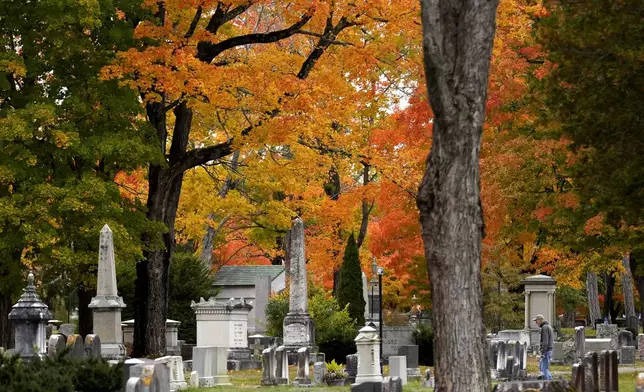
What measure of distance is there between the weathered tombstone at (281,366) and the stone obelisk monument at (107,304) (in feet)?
15.9

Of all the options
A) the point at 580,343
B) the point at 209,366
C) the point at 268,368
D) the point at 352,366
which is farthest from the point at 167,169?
the point at 580,343

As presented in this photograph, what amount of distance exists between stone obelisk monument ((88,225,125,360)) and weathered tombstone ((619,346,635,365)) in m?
18.8

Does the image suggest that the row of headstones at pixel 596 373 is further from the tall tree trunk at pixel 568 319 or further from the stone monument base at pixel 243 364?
the tall tree trunk at pixel 568 319

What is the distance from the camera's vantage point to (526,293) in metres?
38.7

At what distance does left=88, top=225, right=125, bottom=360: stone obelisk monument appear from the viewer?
23.4 metres

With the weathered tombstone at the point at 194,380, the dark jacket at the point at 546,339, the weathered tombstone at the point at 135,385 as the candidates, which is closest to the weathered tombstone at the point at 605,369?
the dark jacket at the point at 546,339

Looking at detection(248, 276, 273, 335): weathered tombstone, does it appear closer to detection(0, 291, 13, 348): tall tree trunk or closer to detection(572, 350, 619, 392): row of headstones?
detection(0, 291, 13, 348): tall tree trunk

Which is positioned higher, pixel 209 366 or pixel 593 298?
pixel 593 298

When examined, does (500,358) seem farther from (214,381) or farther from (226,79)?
(226,79)

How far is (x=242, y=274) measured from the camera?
200ft

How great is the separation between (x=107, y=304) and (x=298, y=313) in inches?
464

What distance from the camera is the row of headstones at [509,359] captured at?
27.6 metres

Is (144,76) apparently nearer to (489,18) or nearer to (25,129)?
(25,129)

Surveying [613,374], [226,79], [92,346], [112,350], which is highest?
[226,79]
